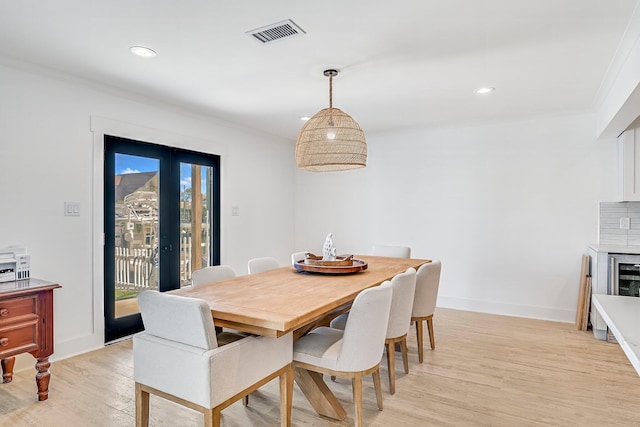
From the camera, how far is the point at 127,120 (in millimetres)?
3695

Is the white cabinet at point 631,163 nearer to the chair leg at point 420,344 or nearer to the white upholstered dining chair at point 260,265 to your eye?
the chair leg at point 420,344

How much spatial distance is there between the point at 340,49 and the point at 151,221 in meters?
2.66

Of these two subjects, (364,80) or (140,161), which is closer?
(364,80)

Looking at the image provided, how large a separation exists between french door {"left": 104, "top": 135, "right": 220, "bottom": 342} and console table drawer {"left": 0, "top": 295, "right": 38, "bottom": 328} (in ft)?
3.46

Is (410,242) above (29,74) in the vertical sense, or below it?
below

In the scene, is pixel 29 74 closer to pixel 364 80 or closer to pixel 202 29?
pixel 202 29

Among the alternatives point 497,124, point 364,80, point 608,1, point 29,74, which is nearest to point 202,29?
point 364,80

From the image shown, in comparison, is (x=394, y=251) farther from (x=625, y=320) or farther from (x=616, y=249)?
(x=625, y=320)

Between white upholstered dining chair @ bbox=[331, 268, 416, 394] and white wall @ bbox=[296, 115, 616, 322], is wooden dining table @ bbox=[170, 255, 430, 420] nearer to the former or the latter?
white upholstered dining chair @ bbox=[331, 268, 416, 394]

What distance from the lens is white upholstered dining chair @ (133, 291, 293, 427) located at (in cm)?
170

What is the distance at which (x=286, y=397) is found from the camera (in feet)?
6.60

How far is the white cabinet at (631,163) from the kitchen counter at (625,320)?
2892 mm

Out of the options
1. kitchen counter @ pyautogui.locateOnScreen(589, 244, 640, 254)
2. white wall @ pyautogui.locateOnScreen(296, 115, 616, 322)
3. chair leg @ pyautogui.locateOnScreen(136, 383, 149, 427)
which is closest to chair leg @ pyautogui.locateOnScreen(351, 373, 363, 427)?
chair leg @ pyautogui.locateOnScreen(136, 383, 149, 427)

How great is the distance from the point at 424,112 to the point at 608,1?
7.75 feet
